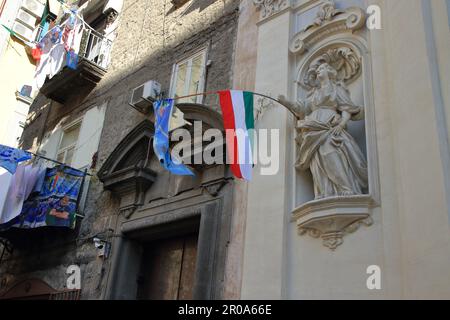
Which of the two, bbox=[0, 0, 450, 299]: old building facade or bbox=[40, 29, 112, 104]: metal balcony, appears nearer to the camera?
bbox=[0, 0, 450, 299]: old building facade

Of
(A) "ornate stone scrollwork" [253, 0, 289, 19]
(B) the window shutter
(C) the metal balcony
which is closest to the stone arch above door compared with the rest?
(B) the window shutter

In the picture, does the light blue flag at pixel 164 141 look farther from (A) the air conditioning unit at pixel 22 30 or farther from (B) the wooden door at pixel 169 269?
(A) the air conditioning unit at pixel 22 30

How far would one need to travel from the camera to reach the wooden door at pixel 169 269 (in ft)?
24.9

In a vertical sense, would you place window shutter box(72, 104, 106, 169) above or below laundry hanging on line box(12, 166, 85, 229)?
above

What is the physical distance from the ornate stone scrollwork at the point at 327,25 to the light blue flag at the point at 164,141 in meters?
2.21

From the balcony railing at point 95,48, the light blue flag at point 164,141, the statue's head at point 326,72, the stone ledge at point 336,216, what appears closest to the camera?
the stone ledge at point 336,216

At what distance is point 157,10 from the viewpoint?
1127cm

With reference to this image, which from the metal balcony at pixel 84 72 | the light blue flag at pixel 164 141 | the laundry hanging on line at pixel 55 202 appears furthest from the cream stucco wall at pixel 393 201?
the metal balcony at pixel 84 72

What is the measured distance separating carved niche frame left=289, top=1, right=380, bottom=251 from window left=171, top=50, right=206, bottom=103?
2.15 metres

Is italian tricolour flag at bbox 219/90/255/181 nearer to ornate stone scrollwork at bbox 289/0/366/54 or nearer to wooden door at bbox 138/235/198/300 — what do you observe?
ornate stone scrollwork at bbox 289/0/366/54

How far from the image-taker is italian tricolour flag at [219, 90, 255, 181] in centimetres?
614

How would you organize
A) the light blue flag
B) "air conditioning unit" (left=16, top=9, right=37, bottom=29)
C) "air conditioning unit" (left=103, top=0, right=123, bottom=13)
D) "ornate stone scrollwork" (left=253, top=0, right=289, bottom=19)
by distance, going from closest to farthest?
1. the light blue flag
2. "ornate stone scrollwork" (left=253, top=0, right=289, bottom=19)
3. "air conditioning unit" (left=103, top=0, right=123, bottom=13)
4. "air conditioning unit" (left=16, top=9, right=37, bottom=29)

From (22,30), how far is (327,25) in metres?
11.7
